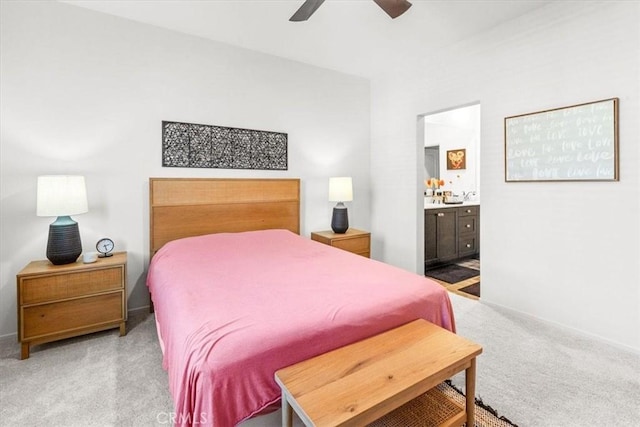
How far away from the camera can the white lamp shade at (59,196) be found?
2242 mm

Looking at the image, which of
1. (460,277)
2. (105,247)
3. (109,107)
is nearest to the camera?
(105,247)

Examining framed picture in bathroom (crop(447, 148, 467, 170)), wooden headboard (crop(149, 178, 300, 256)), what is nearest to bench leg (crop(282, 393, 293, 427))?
wooden headboard (crop(149, 178, 300, 256))

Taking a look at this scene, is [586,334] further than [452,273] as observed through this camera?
No

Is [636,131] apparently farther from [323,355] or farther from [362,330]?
[323,355]

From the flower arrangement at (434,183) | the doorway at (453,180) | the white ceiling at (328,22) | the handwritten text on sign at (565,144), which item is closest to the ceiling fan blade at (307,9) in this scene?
the white ceiling at (328,22)

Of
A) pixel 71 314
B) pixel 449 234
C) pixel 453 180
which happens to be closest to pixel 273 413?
A: pixel 71 314

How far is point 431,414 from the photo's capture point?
138 cm

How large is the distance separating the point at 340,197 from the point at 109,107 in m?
2.38

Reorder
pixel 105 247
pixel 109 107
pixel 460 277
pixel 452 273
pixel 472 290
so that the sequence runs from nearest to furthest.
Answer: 1. pixel 105 247
2. pixel 109 107
3. pixel 472 290
4. pixel 460 277
5. pixel 452 273

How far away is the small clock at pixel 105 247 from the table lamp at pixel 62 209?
16 centimetres

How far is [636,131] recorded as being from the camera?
7.22ft

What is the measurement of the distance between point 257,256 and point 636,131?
2820 mm

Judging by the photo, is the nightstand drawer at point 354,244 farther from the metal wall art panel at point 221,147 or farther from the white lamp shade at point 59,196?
the white lamp shade at point 59,196

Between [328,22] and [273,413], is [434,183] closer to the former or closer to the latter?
[328,22]
